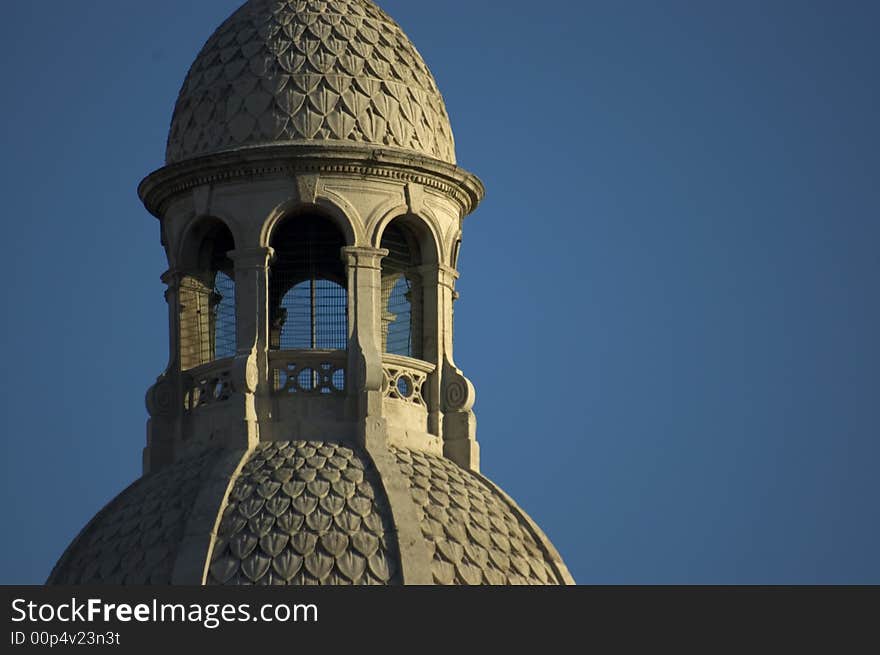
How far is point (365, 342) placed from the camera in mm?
74312

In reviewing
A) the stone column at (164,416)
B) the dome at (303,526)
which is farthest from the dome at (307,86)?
the dome at (303,526)

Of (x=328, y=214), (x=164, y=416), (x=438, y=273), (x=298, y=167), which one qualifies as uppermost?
(x=298, y=167)

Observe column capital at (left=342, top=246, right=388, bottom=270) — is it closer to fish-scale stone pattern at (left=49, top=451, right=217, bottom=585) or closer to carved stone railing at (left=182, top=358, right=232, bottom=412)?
carved stone railing at (left=182, top=358, right=232, bottom=412)

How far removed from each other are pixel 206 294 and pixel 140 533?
5147 millimetres

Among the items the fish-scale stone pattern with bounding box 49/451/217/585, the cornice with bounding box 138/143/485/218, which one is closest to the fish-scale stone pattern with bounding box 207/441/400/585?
the fish-scale stone pattern with bounding box 49/451/217/585

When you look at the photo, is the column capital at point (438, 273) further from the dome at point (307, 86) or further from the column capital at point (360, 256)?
the dome at point (307, 86)

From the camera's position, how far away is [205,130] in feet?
→ 247

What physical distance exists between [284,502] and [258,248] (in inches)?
186

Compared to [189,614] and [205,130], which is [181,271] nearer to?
[205,130]

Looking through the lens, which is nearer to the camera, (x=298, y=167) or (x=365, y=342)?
(x=365, y=342)

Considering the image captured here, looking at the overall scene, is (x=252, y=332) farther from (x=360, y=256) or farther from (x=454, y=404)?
(x=454, y=404)

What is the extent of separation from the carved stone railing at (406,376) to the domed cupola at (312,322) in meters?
0.03

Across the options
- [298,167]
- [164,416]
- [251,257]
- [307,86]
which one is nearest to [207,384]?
[164,416]

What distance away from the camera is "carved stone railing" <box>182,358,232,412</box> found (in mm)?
74688
